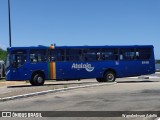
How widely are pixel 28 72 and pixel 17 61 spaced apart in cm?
105

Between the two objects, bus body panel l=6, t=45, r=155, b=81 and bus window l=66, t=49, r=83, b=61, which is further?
bus window l=66, t=49, r=83, b=61

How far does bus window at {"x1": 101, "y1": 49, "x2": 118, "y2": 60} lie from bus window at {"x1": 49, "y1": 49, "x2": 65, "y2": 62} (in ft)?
9.96

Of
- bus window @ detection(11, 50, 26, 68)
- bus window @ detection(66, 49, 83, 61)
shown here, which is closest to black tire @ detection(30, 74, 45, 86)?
bus window @ detection(11, 50, 26, 68)

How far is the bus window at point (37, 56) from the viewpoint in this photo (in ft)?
102

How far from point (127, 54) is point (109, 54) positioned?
1.44m

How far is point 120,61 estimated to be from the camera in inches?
1320

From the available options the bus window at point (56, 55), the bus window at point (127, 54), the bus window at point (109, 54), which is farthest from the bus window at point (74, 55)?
the bus window at point (127, 54)

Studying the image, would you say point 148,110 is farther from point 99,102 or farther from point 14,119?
point 14,119

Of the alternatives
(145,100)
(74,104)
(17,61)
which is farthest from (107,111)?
(17,61)

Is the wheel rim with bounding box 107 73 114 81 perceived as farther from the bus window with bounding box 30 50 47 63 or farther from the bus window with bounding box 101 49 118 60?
the bus window with bounding box 30 50 47 63

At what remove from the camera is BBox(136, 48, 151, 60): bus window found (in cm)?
3412

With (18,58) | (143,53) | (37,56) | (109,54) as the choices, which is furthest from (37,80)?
(143,53)

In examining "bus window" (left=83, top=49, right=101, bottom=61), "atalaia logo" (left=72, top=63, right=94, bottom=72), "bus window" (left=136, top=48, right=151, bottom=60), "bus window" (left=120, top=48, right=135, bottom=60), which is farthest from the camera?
"bus window" (left=136, top=48, right=151, bottom=60)

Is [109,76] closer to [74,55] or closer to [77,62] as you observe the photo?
[77,62]
